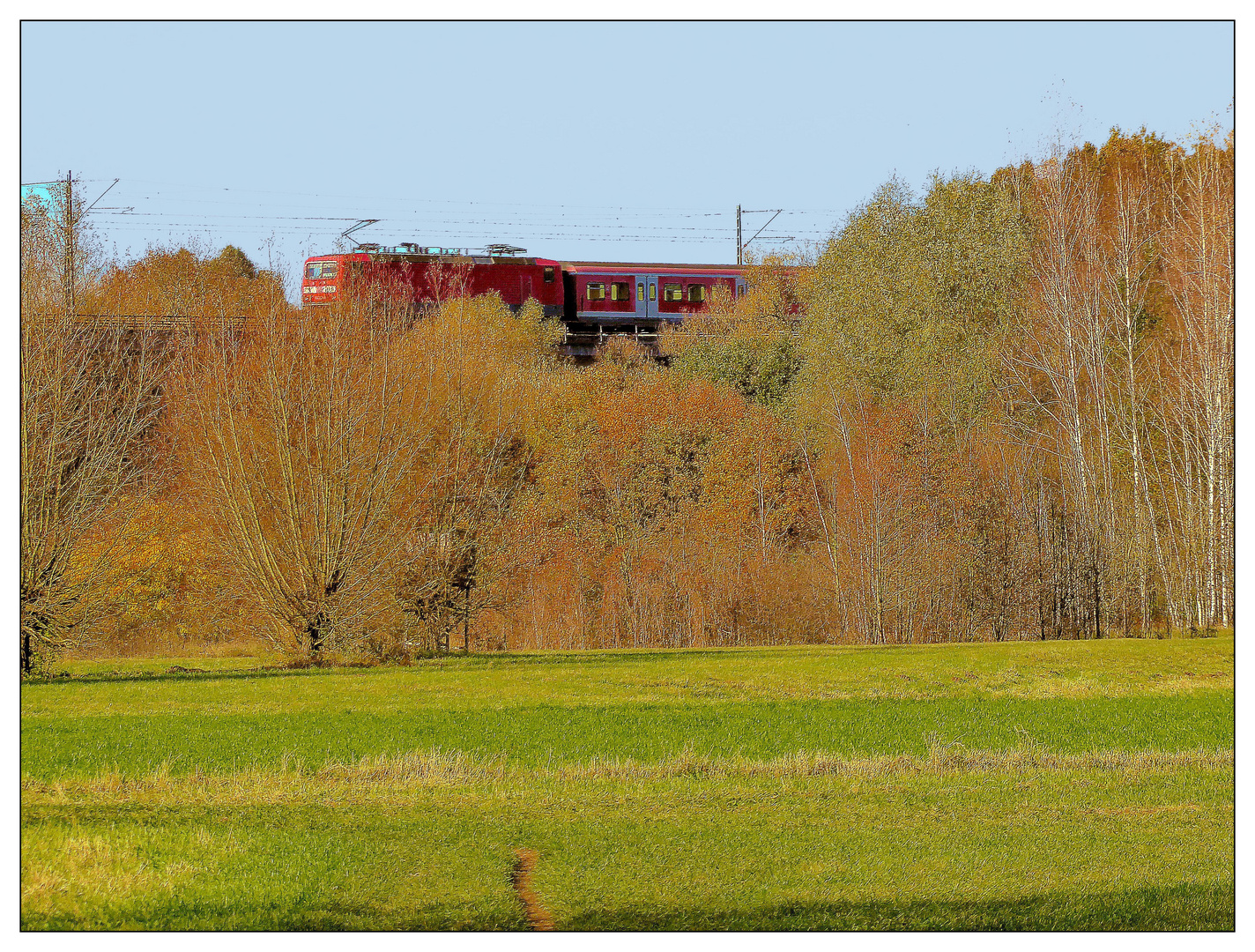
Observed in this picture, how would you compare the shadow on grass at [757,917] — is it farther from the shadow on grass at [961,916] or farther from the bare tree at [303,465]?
the bare tree at [303,465]

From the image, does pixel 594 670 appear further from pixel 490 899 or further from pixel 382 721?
pixel 490 899

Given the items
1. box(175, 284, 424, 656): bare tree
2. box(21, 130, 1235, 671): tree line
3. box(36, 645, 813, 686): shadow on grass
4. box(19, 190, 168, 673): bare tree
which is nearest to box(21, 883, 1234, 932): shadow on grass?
box(19, 190, 168, 673): bare tree

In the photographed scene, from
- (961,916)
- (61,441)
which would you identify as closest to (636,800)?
Result: (961,916)

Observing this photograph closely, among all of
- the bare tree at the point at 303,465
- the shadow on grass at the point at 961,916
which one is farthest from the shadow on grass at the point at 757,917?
the bare tree at the point at 303,465

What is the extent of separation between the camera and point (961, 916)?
6566mm

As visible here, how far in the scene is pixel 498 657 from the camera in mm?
23016

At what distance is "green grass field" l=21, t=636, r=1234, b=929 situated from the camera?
6.66m

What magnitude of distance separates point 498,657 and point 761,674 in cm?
559

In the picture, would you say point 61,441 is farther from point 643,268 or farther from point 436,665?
point 643,268

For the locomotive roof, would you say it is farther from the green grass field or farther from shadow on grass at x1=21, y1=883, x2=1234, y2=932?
shadow on grass at x1=21, y1=883, x2=1234, y2=932

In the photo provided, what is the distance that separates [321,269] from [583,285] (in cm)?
928

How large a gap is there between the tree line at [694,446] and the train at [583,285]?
3.11 ft

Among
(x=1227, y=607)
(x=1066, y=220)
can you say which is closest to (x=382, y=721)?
(x=1227, y=607)

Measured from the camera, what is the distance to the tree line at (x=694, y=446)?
1811 cm
